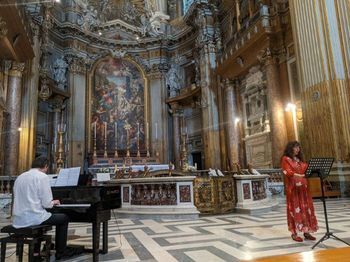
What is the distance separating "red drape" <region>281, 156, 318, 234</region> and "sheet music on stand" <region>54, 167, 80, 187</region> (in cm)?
273

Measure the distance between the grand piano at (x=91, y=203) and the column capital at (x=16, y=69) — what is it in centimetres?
972

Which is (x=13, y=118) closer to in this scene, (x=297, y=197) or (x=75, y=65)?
(x=75, y=65)

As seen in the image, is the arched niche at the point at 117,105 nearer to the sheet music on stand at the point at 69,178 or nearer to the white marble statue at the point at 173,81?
the white marble statue at the point at 173,81

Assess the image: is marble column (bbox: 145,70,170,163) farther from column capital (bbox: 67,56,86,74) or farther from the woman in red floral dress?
the woman in red floral dress

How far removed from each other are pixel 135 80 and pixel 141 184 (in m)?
13.4

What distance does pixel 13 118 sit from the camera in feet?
37.1

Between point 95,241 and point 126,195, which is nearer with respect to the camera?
point 95,241

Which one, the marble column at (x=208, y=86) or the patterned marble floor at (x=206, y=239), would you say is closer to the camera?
the patterned marble floor at (x=206, y=239)

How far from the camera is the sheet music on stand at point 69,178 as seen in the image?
3.70 m

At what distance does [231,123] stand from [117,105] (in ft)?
24.9

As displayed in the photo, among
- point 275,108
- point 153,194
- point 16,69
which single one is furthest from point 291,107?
point 16,69

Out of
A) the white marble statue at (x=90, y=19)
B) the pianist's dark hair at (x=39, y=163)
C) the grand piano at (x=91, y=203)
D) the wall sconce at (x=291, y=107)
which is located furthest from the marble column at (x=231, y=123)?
the pianist's dark hair at (x=39, y=163)

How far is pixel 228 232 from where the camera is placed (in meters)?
4.60

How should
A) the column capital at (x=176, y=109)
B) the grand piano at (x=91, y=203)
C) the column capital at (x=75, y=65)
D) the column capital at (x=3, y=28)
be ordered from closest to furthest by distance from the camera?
the grand piano at (x=91, y=203)
the column capital at (x=3, y=28)
the column capital at (x=75, y=65)
the column capital at (x=176, y=109)
